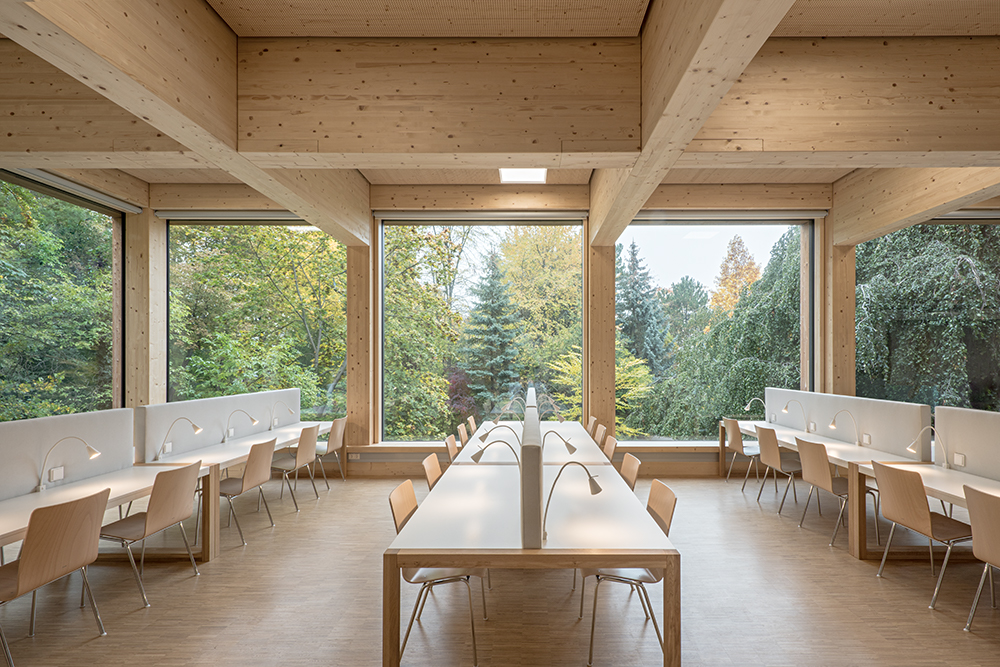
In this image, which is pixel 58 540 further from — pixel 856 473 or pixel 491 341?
pixel 856 473

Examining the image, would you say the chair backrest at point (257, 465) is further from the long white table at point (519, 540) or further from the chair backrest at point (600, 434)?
the chair backrest at point (600, 434)

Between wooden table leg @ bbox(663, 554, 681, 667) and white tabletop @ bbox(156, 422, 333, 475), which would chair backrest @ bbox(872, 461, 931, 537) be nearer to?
wooden table leg @ bbox(663, 554, 681, 667)

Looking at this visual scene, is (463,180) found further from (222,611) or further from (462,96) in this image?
(222,611)

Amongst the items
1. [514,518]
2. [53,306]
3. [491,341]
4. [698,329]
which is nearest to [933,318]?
[698,329]

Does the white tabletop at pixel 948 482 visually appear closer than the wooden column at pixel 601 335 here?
Yes

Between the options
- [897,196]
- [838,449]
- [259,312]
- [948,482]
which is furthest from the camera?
[259,312]

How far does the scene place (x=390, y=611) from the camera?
209 centimetres

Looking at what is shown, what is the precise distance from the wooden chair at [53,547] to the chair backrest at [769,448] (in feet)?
17.8

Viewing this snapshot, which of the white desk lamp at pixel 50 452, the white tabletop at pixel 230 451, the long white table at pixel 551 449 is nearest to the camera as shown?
the white desk lamp at pixel 50 452

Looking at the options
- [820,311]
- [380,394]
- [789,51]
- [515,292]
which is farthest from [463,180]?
[820,311]

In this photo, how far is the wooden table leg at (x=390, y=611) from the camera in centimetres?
207

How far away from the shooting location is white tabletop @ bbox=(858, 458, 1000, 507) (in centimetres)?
314

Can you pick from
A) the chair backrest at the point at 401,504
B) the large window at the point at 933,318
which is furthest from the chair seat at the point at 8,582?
the large window at the point at 933,318

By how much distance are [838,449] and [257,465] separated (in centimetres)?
531
